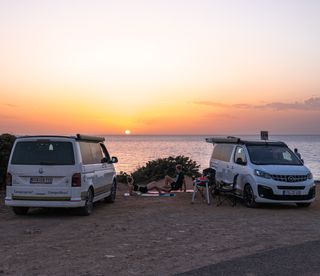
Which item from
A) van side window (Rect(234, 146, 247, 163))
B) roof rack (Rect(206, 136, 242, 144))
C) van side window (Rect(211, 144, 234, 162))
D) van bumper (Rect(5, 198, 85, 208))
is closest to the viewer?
van bumper (Rect(5, 198, 85, 208))

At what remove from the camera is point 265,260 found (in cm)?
736

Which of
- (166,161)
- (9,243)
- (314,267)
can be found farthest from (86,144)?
(166,161)

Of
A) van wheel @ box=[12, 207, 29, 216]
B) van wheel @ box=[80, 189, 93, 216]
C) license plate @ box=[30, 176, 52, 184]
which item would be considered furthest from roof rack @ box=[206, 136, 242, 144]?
van wheel @ box=[12, 207, 29, 216]

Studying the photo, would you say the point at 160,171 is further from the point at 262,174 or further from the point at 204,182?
the point at 262,174

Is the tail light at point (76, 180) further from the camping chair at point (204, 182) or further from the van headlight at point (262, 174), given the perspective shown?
the van headlight at point (262, 174)

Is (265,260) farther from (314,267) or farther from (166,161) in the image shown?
(166,161)

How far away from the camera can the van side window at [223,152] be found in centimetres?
1632

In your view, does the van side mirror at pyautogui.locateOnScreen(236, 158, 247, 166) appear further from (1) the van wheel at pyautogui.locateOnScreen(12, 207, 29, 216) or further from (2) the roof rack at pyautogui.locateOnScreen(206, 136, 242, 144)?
(1) the van wheel at pyautogui.locateOnScreen(12, 207, 29, 216)

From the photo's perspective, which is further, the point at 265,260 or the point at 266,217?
the point at 266,217

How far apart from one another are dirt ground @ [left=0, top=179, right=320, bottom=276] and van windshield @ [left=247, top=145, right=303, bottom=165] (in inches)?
57.9

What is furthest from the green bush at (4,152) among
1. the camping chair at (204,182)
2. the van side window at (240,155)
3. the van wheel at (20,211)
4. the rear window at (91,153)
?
the van side window at (240,155)

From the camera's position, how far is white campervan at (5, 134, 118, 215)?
1148cm

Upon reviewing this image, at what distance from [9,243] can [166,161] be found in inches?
707

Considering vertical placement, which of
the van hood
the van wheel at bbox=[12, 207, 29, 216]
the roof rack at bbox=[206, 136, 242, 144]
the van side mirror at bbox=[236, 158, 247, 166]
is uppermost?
the roof rack at bbox=[206, 136, 242, 144]
